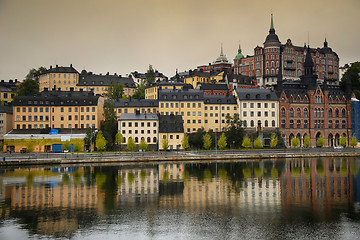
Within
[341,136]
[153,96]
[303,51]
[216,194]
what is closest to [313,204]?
[216,194]

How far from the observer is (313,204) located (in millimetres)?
41406

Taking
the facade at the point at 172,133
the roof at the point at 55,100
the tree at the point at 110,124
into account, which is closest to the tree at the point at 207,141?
the facade at the point at 172,133

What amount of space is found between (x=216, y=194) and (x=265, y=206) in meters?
7.63

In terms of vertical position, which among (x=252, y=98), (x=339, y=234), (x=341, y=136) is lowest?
(x=339, y=234)

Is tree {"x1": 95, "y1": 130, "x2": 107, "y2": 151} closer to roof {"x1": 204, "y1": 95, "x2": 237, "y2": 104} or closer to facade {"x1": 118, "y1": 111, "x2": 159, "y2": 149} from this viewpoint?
facade {"x1": 118, "y1": 111, "x2": 159, "y2": 149}

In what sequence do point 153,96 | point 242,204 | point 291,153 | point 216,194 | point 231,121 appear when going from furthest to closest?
point 153,96 < point 231,121 < point 291,153 < point 216,194 < point 242,204

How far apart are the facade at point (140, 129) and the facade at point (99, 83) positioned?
3993 centimetres

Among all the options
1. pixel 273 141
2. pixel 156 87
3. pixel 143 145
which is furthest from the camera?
pixel 156 87

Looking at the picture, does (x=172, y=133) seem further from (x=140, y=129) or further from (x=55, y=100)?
(x=55, y=100)

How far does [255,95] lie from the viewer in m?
110

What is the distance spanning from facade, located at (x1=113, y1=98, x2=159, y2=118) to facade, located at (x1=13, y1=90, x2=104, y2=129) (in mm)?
5361

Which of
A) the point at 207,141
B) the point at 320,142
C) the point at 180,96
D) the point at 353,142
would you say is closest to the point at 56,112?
the point at 180,96

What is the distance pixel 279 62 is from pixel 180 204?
119m

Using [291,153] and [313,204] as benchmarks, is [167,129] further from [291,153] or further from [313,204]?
[313,204]
